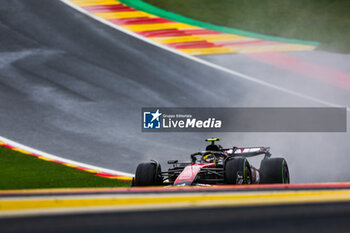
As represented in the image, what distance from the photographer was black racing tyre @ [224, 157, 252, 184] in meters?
7.66

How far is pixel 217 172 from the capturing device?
27.7 feet

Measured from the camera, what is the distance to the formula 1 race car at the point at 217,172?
7.72 m

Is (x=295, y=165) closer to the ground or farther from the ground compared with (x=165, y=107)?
closer to the ground

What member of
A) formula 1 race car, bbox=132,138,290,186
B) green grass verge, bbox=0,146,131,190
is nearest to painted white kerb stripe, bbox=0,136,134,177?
green grass verge, bbox=0,146,131,190

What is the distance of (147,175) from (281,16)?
13.6m

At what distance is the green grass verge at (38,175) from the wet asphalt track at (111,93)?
0.87m

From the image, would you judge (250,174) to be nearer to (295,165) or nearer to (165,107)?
(295,165)

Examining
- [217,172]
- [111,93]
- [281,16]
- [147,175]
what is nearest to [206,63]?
[111,93]

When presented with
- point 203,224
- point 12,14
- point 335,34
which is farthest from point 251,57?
point 203,224

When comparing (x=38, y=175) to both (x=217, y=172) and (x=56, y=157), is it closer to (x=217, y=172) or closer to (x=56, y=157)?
(x=56, y=157)

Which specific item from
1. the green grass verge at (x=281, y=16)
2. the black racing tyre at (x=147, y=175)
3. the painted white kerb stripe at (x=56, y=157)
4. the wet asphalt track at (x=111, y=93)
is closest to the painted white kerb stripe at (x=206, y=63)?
the wet asphalt track at (x=111, y=93)

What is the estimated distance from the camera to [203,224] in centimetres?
349

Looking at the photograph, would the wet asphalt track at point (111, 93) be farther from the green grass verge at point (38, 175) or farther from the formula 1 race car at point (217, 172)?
the formula 1 race car at point (217, 172)

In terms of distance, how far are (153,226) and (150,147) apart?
29.9 feet
